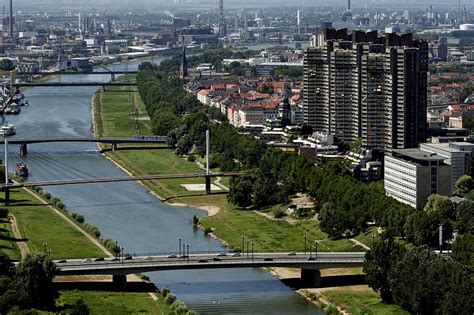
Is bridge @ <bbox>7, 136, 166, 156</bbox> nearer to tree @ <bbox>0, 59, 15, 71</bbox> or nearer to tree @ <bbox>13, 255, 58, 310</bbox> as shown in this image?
tree @ <bbox>13, 255, 58, 310</bbox>

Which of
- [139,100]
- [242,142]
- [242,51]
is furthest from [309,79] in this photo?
[242,51]

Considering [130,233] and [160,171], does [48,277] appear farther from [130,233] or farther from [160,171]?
[160,171]

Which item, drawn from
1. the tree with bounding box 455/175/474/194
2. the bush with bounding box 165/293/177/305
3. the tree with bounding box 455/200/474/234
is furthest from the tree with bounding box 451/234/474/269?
the tree with bounding box 455/175/474/194

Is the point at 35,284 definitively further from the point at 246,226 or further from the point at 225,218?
the point at 225,218

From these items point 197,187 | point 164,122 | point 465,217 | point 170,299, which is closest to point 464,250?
point 465,217

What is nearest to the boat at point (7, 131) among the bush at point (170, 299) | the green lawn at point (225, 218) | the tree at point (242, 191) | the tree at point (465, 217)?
the green lawn at point (225, 218)

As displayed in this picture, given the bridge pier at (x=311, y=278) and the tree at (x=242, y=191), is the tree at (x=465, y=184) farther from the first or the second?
the bridge pier at (x=311, y=278)
